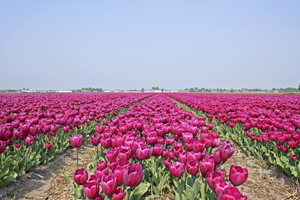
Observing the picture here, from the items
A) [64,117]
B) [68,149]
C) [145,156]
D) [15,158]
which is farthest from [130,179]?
[68,149]

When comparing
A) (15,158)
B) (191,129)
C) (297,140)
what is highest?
(191,129)

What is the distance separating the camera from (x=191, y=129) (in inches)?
134

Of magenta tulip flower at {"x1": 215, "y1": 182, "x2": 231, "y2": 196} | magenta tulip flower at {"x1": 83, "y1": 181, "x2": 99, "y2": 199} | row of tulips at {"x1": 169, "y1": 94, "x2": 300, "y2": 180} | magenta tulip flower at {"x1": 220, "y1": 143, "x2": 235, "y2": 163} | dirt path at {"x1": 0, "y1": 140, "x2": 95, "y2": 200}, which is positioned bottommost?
dirt path at {"x1": 0, "y1": 140, "x2": 95, "y2": 200}

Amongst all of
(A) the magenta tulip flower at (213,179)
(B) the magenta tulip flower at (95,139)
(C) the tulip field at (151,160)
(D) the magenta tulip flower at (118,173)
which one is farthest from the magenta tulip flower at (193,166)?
(B) the magenta tulip flower at (95,139)

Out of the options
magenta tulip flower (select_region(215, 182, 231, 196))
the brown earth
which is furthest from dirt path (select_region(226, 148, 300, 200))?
magenta tulip flower (select_region(215, 182, 231, 196))

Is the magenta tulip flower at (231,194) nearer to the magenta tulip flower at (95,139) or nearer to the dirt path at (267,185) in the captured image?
the magenta tulip flower at (95,139)

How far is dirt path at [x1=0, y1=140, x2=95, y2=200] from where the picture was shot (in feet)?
9.84

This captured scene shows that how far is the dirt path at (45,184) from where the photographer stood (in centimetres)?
300

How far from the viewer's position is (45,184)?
3.38 m

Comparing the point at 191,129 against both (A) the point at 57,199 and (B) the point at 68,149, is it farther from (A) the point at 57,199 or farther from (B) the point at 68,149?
(B) the point at 68,149

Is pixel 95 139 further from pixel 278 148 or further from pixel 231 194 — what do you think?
pixel 278 148

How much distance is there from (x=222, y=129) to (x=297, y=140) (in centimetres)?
332

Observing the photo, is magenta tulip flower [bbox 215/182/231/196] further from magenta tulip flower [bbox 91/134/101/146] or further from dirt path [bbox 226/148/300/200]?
dirt path [bbox 226/148/300/200]

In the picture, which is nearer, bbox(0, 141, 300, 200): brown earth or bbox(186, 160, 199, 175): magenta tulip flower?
bbox(186, 160, 199, 175): magenta tulip flower
